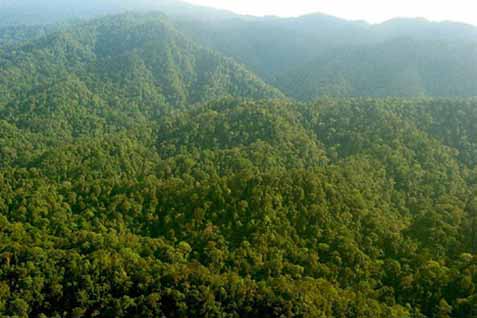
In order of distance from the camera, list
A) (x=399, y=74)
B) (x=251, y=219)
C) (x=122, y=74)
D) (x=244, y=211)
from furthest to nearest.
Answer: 1. (x=399, y=74)
2. (x=122, y=74)
3. (x=244, y=211)
4. (x=251, y=219)

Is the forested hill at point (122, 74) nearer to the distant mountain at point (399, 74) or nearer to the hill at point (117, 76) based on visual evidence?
the hill at point (117, 76)

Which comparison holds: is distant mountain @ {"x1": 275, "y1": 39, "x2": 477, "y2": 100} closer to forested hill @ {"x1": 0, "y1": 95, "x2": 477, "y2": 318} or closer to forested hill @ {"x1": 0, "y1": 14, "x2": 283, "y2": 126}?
forested hill @ {"x1": 0, "y1": 14, "x2": 283, "y2": 126}

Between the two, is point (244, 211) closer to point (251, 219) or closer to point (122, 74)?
point (251, 219)

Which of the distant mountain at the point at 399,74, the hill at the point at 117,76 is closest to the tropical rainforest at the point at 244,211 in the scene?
the hill at the point at 117,76

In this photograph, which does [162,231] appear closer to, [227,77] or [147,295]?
[147,295]

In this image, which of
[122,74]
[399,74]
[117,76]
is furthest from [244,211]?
[399,74]

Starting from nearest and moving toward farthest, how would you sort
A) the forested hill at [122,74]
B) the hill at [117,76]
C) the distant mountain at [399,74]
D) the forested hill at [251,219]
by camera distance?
the forested hill at [251,219] < the hill at [117,76] < the forested hill at [122,74] < the distant mountain at [399,74]

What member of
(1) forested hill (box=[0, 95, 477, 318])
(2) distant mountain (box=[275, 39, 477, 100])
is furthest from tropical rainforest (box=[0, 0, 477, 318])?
(2) distant mountain (box=[275, 39, 477, 100])

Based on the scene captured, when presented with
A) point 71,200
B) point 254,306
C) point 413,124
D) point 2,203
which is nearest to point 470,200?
point 413,124
